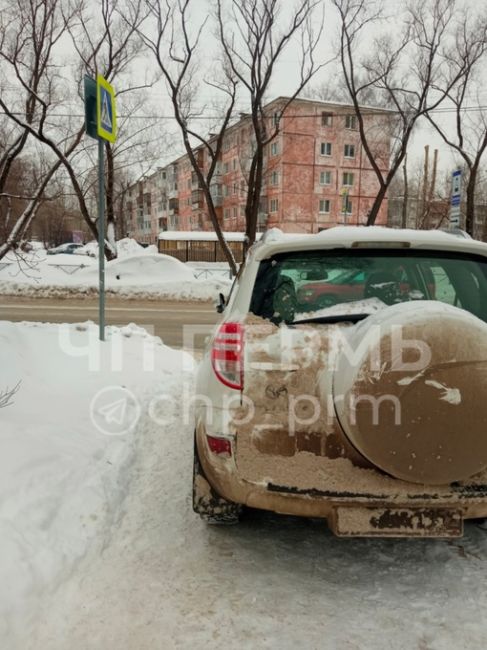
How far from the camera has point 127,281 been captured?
19.0 m

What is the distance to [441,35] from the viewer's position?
19672mm

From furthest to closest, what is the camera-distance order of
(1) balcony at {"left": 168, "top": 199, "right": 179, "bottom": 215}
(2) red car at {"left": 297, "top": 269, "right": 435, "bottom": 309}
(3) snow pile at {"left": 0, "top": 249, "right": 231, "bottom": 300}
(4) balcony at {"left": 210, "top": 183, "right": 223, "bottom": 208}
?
(1) balcony at {"left": 168, "top": 199, "right": 179, "bottom": 215}
(4) balcony at {"left": 210, "top": 183, "right": 223, "bottom": 208}
(3) snow pile at {"left": 0, "top": 249, "right": 231, "bottom": 300}
(2) red car at {"left": 297, "top": 269, "right": 435, "bottom": 309}

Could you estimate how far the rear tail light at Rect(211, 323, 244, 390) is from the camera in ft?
7.65

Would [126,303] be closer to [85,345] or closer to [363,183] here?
[85,345]

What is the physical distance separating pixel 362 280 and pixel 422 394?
0.93 metres

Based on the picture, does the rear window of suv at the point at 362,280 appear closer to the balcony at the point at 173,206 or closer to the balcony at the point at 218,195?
the balcony at the point at 218,195

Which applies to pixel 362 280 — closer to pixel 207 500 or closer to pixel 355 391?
pixel 355 391

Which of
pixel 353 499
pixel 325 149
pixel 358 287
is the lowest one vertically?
pixel 353 499

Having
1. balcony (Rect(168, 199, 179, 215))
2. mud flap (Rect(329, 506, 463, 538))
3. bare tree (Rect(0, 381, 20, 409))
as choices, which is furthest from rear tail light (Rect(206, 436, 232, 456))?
balcony (Rect(168, 199, 179, 215))

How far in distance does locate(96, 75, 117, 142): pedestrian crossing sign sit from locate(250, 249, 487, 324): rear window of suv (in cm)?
515

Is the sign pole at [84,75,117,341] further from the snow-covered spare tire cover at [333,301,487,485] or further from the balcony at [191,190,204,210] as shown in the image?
the balcony at [191,190,204,210]

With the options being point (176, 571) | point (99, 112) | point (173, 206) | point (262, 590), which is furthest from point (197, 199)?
point (262, 590)

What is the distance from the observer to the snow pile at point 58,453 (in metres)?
2.40

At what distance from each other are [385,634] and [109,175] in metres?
22.4
